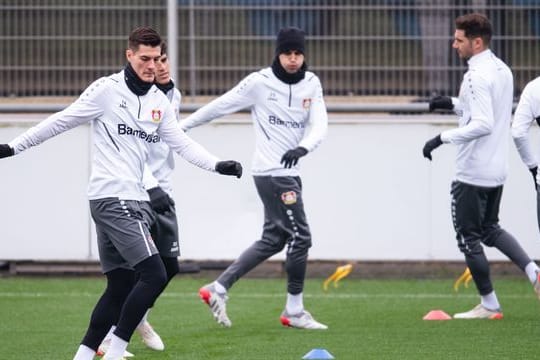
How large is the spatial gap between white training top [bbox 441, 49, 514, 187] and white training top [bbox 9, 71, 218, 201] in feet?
9.89

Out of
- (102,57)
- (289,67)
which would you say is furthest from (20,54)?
(289,67)

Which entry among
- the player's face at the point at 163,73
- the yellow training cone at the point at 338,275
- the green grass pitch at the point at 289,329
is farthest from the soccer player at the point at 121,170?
the yellow training cone at the point at 338,275

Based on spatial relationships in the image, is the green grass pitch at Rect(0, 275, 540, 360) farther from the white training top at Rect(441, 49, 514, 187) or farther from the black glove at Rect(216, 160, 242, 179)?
the black glove at Rect(216, 160, 242, 179)

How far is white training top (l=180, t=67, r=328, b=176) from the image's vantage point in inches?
383

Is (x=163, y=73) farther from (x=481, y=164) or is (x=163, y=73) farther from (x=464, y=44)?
(x=481, y=164)

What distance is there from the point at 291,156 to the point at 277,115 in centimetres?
62

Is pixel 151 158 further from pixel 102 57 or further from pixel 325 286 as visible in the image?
pixel 102 57

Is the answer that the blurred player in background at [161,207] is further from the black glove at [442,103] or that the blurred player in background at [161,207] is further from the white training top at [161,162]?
the black glove at [442,103]

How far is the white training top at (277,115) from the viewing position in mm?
9734

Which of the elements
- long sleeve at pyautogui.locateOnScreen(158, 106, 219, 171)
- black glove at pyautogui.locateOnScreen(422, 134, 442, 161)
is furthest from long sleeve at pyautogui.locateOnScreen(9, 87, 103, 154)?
black glove at pyautogui.locateOnScreen(422, 134, 442, 161)

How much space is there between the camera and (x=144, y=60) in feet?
24.2

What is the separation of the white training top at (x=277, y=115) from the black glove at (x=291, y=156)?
36 cm

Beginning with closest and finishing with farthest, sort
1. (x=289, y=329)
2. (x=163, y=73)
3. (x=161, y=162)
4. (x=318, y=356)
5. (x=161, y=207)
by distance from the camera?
(x=318, y=356) < (x=161, y=207) < (x=163, y=73) < (x=161, y=162) < (x=289, y=329)

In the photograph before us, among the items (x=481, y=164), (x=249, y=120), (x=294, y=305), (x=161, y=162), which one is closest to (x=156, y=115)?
(x=161, y=162)
